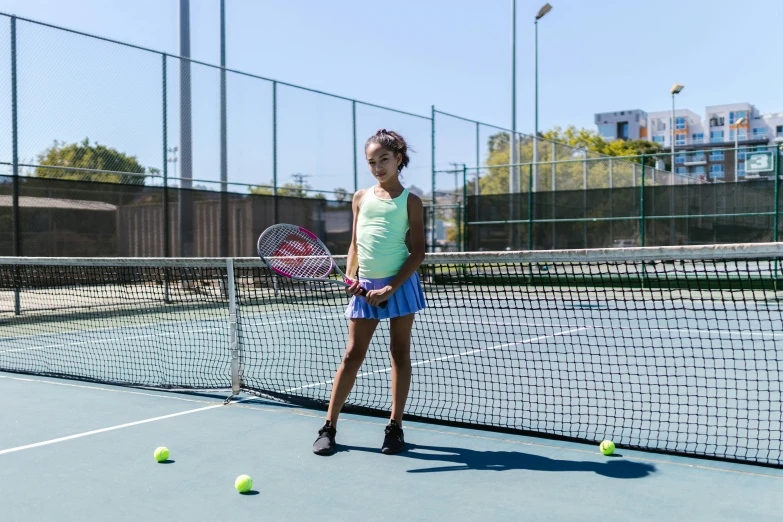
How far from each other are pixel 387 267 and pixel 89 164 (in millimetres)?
9867

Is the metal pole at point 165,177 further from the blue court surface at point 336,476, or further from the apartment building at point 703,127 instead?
the apartment building at point 703,127

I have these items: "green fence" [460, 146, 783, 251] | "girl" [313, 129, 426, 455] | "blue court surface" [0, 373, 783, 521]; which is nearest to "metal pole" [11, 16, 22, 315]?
"blue court surface" [0, 373, 783, 521]

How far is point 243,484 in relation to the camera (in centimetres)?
309

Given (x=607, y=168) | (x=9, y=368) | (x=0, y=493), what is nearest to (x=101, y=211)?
(x=9, y=368)

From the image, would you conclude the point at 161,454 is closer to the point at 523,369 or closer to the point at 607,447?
the point at 607,447

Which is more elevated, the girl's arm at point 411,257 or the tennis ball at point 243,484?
the girl's arm at point 411,257

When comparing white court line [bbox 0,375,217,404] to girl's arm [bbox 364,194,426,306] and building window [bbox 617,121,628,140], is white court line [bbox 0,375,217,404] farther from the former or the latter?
building window [bbox 617,121,628,140]

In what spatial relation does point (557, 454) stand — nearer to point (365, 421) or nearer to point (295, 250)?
point (365, 421)

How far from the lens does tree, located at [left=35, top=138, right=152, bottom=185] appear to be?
11.3 metres

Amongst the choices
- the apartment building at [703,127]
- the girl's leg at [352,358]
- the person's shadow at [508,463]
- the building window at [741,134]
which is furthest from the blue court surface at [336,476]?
the building window at [741,134]

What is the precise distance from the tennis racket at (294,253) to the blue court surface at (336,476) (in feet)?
2.86

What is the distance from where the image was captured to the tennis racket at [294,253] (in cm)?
412

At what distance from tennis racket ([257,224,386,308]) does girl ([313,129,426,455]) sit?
1.43 feet

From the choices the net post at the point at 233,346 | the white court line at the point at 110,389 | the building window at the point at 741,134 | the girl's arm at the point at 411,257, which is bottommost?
the white court line at the point at 110,389
